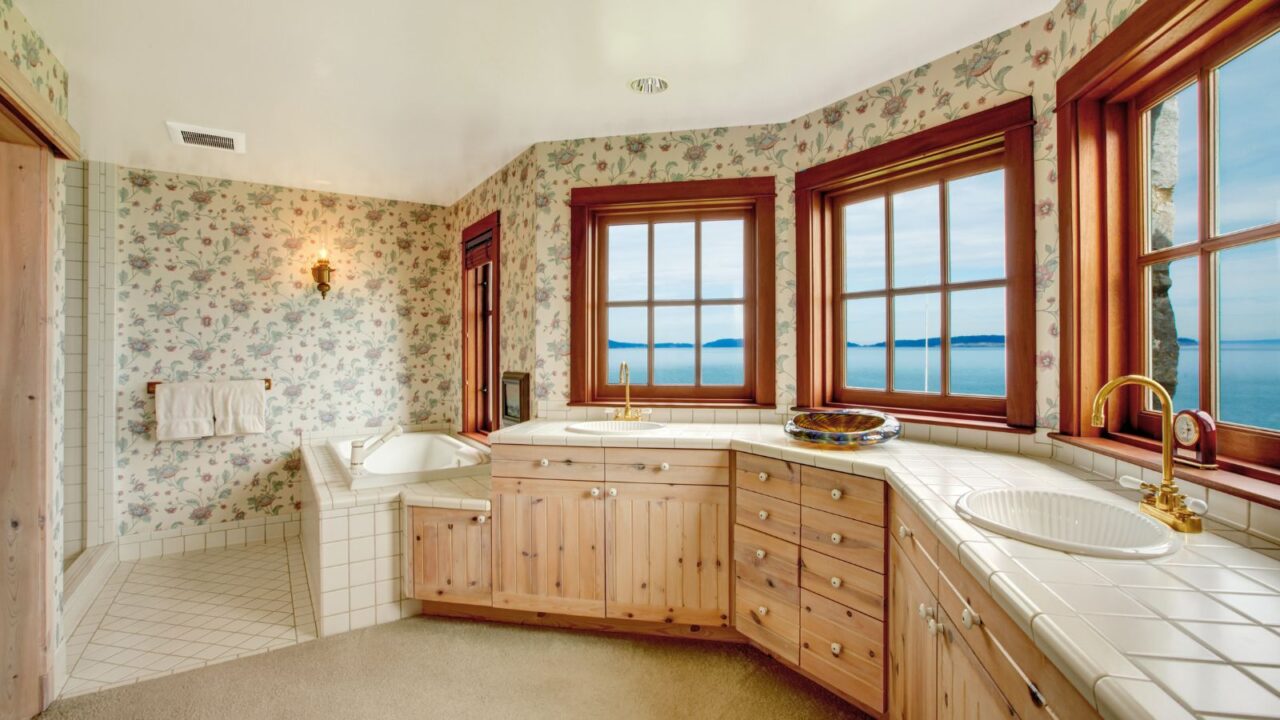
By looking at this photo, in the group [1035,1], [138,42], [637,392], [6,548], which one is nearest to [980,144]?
[1035,1]

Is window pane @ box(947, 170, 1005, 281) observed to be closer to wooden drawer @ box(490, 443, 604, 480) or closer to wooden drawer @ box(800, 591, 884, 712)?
wooden drawer @ box(800, 591, 884, 712)

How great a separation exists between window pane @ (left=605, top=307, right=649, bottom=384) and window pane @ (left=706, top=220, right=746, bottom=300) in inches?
14.0

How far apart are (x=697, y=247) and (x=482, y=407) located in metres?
1.88

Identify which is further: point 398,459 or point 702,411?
point 398,459

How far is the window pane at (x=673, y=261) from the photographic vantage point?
283 centimetres

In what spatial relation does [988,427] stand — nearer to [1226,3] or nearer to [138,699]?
[1226,3]

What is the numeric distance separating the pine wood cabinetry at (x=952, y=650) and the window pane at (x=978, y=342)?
79 centimetres

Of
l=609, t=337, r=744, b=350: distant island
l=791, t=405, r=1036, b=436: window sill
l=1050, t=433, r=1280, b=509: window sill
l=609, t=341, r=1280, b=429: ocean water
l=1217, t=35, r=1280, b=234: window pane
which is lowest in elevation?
l=1050, t=433, r=1280, b=509: window sill

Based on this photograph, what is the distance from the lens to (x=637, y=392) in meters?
2.88

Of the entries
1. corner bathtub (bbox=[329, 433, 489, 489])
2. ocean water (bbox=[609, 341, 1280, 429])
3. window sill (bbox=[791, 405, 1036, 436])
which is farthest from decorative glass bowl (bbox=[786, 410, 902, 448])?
corner bathtub (bbox=[329, 433, 489, 489])

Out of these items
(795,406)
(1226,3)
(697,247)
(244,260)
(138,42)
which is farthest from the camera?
(244,260)

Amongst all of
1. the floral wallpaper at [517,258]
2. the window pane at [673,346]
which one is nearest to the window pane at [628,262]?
the window pane at [673,346]

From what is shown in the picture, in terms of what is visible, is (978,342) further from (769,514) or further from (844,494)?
(769,514)

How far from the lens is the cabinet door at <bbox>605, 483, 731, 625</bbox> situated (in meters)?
2.20
